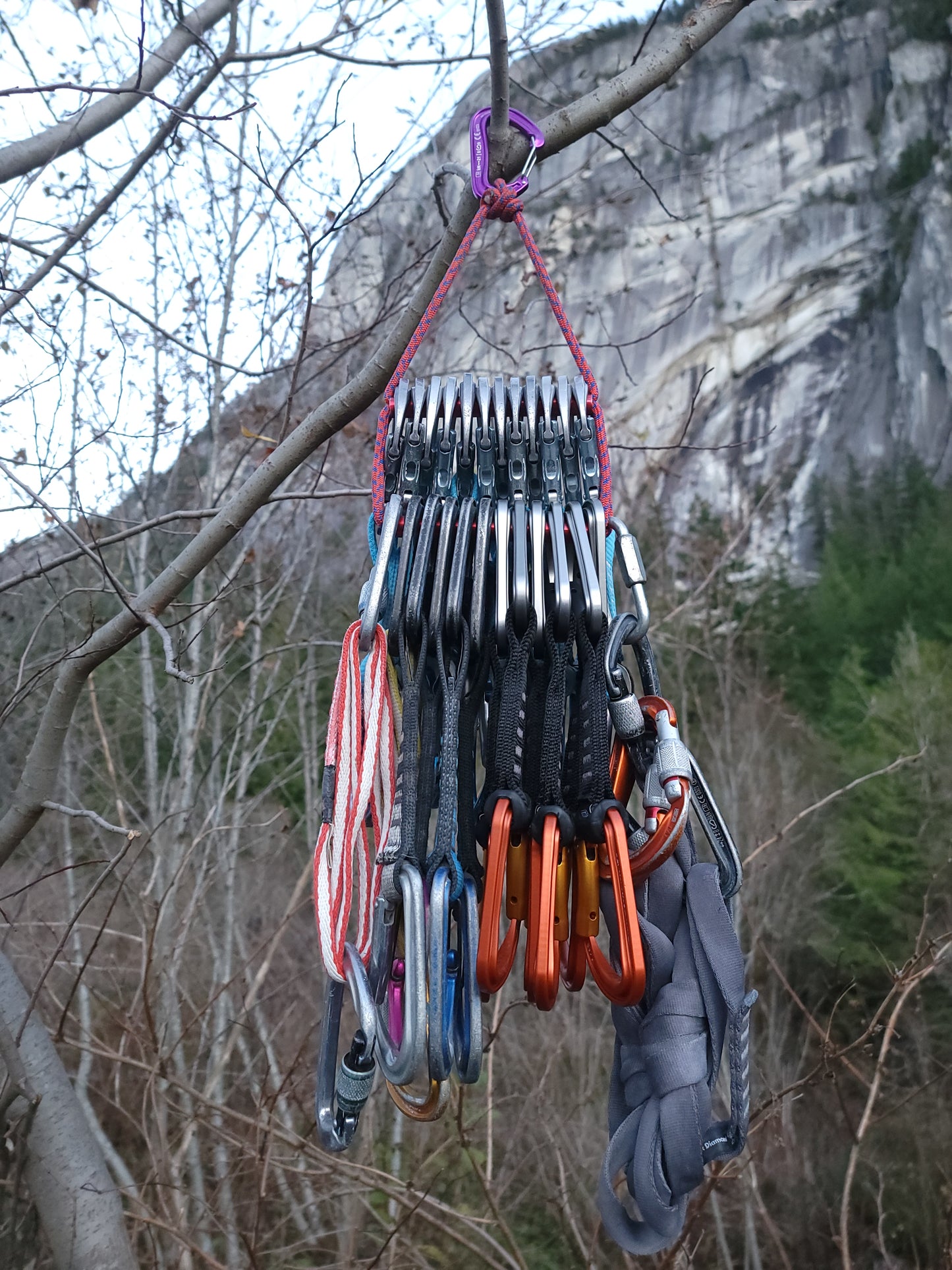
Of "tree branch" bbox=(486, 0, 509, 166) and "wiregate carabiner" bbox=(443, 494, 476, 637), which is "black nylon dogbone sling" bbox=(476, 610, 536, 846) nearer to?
"wiregate carabiner" bbox=(443, 494, 476, 637)

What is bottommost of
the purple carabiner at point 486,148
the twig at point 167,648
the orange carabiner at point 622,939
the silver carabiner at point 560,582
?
the orange carabiner at point 622,939

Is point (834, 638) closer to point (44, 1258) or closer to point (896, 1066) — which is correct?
point (896, 1066)

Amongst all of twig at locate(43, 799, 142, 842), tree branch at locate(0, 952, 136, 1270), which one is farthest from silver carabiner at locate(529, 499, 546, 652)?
tree branch at locate(0, 952, 136, 1270)

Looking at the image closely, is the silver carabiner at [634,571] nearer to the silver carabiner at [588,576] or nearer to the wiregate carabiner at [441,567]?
the silver carabiner at [588,576]

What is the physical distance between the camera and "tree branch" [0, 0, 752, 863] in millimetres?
1271

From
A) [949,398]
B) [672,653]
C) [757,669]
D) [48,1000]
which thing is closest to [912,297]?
[949,398]

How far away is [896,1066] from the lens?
7.20 metres

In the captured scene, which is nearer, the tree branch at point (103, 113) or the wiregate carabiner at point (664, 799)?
the wiregate carabiner at point (664, 799)

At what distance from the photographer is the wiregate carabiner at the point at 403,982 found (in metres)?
0.89

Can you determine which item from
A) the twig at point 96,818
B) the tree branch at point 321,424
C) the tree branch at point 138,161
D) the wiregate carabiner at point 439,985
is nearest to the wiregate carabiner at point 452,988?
the wiregate carabiner at point 439,985

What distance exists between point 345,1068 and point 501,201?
3.22ft

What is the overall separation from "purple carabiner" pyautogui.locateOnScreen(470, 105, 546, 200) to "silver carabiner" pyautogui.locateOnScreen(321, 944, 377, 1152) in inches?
35.0

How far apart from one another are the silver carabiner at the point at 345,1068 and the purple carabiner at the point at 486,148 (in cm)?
89

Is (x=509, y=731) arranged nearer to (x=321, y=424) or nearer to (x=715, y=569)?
(x=321, y=424)
